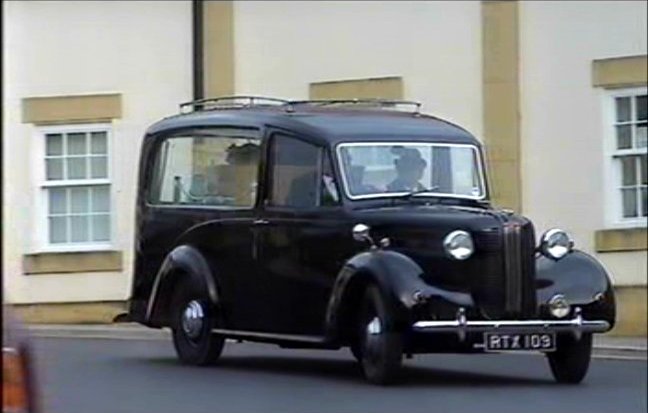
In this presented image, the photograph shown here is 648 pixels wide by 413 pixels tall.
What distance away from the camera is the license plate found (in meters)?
14.2

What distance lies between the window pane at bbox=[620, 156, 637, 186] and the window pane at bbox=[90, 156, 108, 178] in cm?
650

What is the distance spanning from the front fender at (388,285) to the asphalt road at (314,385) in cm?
58

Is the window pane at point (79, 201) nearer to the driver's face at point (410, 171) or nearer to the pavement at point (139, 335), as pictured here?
the pavement at point (139, 335)

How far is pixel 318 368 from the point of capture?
16469 millimetres

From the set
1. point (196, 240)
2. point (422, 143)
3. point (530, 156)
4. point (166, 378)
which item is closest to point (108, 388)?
point (166, 378)

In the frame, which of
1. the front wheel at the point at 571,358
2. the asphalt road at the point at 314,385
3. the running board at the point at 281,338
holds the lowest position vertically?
the asphalt road at the point at 314,385

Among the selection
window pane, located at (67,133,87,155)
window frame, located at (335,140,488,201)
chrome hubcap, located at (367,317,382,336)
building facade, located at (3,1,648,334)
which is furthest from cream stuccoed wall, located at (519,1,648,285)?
chrome hubcap, located at (367,317,382,336)

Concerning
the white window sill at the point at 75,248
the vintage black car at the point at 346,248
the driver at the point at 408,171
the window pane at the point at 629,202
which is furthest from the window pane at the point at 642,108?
the white window sill at the point at 75,248

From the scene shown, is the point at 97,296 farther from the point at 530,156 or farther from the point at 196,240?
the point at 196,240

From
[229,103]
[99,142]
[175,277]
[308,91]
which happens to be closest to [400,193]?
[175,277]

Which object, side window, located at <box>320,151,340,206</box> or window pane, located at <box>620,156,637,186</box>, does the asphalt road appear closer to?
side window, located at <box>320,151,340,206</box>

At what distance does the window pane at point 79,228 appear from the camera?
78.9 ft

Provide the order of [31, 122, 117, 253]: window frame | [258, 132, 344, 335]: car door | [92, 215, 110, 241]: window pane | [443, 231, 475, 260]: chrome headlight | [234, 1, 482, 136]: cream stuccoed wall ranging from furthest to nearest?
[92, 215, 110, 241]: window pane
[31, 122, 117, 253]: window frame
[234, 1, 482, 136]: cream stuccoed wall
[258, 132, 344, 335]: car door
[443, 231, 475, 260]: chrome headlight

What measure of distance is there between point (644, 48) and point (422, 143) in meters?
5.83
